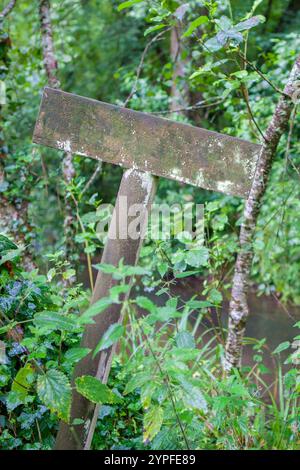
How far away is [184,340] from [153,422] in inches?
11.9

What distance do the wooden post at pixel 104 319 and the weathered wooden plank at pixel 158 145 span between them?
9 centimetres

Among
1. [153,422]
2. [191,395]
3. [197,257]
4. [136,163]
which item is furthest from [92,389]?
[136,163]

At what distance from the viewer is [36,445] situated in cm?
188

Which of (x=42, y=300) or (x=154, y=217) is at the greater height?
(x=42, y=300)

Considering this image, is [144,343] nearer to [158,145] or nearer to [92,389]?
[92,389]

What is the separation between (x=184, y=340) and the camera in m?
1.82

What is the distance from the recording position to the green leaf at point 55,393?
5.16 ft

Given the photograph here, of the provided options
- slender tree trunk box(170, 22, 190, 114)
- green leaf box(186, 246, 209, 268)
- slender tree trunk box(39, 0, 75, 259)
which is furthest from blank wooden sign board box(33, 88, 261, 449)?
slender tree trunk box(170, 22, 190, 114)

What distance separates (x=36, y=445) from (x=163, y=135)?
46.1 inches

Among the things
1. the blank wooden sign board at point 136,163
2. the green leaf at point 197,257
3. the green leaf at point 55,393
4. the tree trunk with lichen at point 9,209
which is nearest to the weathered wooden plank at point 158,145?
the blank wooden sign board at point 136,163

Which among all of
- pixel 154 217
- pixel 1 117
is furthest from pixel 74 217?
pixel 1 117

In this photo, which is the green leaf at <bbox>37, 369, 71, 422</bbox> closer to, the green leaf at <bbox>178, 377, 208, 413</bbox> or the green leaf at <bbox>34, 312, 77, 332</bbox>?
the green leaf at <bbox>34, 312, 77, 332</bbox>
